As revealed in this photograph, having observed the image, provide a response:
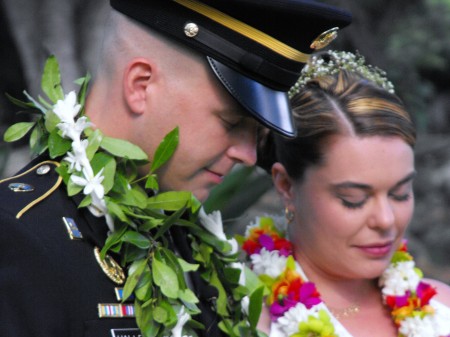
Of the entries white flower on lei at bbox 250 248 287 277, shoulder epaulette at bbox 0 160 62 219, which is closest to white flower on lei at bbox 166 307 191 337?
shoulder epaulette at bbox 0 160 62 219

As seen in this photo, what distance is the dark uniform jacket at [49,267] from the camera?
179 centimetres

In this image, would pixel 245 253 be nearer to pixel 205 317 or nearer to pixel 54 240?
pixel 205 317

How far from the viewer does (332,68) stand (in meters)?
3.17

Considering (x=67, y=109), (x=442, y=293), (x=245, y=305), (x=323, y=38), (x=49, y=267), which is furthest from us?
(x=442, y=293)

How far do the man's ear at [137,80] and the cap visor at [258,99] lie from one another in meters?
0.14

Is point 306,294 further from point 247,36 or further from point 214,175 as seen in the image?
point 247,36

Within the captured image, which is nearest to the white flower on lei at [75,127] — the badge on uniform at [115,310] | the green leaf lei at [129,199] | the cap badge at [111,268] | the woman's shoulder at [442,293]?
the green leaf lei at [129,199]

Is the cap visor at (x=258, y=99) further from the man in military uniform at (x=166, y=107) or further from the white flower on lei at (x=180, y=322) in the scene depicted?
the white flower on lei at (x=180, y=322)

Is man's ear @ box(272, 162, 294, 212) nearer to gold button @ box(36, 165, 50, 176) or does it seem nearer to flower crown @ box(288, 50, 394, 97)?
flower crown @ box(288, 50, 394, 97)

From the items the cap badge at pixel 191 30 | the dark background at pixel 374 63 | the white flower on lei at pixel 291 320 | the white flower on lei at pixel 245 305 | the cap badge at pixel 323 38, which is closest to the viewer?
the cap badge at pixel 191 30

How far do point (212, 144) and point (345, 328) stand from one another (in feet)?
3.82

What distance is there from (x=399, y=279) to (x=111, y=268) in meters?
1.38

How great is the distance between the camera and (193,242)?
2381 millimetres

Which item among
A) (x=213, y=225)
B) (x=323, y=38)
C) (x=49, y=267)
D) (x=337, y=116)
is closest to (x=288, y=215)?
(x=337, y=116)
